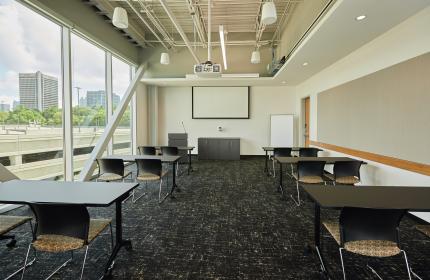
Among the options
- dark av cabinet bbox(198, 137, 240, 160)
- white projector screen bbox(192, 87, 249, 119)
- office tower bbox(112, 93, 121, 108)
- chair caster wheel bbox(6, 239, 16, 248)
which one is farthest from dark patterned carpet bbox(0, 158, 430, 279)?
white projector screen bbox(192, 87, 249, 119)

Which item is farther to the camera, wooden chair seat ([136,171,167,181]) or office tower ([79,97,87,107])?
office tower ([79,97,87,107])

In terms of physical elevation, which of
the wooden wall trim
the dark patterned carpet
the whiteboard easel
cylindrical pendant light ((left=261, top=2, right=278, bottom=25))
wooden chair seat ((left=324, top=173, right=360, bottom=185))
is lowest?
the dark patterned carpet

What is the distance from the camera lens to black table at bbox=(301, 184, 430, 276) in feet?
6.23

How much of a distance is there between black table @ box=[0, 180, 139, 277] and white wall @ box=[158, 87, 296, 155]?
7.19m

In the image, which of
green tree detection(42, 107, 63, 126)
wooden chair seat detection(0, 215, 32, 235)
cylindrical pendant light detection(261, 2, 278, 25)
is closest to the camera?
wooden chair seat detection(0, 215, 32, 235)

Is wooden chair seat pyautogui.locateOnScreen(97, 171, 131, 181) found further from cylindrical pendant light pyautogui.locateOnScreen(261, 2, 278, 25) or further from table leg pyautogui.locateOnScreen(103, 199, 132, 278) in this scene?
cylindrical pendant light pyautogui.locateOnScreen(261, 2, 278, 25)

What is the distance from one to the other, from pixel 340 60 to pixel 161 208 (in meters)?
5.34

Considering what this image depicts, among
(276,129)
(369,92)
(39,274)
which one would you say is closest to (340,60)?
(369,92)

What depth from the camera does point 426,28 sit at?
304 centimetres

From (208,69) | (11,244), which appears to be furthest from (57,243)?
(208,69)

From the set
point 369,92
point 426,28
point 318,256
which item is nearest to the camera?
point 318,256

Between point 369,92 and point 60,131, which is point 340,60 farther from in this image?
point 60,131

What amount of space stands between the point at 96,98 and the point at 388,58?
6684 mm

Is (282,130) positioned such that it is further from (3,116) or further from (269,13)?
(3,116)
